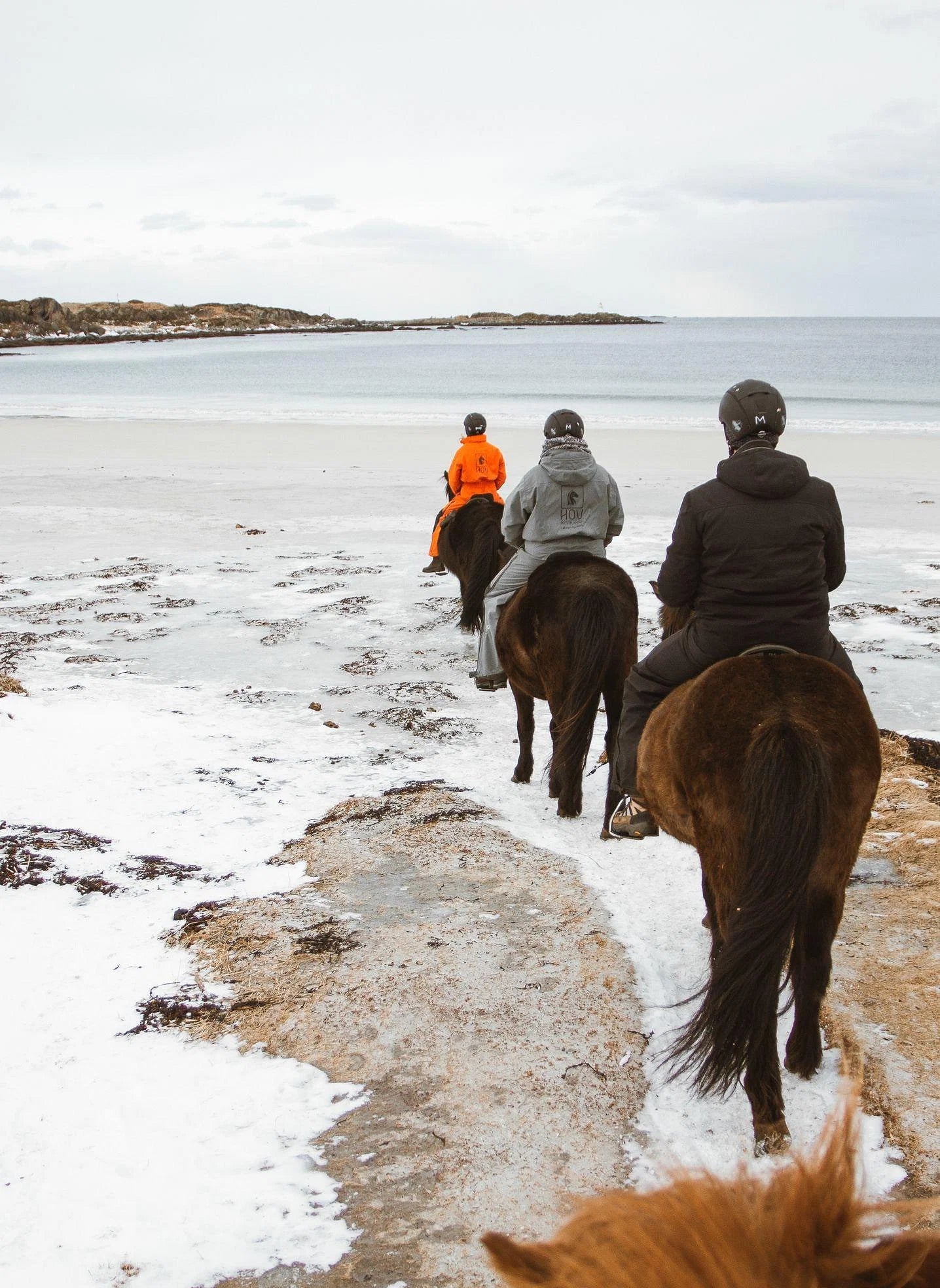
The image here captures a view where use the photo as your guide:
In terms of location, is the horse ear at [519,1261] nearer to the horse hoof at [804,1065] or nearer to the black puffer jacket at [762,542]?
the horse hoof at [804,1065]

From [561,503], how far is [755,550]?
261 centimetres

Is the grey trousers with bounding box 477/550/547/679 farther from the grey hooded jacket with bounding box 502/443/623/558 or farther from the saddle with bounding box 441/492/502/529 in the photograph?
the saddle with bounding box 441/492/502/529

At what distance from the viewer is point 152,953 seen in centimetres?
397

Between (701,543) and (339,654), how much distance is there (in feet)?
17.0

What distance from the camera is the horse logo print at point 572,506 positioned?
19.7 feet

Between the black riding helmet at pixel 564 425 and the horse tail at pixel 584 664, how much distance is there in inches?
45.1

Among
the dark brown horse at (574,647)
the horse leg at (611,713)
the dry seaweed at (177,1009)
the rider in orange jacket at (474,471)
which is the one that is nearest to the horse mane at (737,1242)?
the dry seaweed at (177,1009)

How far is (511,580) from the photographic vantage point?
20.5ft

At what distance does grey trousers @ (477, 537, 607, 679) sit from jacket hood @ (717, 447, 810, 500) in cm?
235

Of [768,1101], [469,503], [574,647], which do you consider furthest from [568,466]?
[768,1101]

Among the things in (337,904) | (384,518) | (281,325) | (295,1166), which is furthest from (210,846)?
(281,325)

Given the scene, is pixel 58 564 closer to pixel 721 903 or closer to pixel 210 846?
pixel 210 846

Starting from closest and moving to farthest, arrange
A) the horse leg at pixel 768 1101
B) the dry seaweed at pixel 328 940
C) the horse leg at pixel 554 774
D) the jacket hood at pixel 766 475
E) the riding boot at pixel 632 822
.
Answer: the horse leg at pixel 768 1101
the jacket hood at pixel 766 475
the dry seaweed at pixel 328 940
the riding boot at pixel 632 822
the horse leg at pixel 554 774

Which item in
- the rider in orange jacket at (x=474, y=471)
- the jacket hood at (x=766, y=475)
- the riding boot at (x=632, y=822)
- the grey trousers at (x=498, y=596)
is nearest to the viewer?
the jacket hood at (x=766, y=475)
